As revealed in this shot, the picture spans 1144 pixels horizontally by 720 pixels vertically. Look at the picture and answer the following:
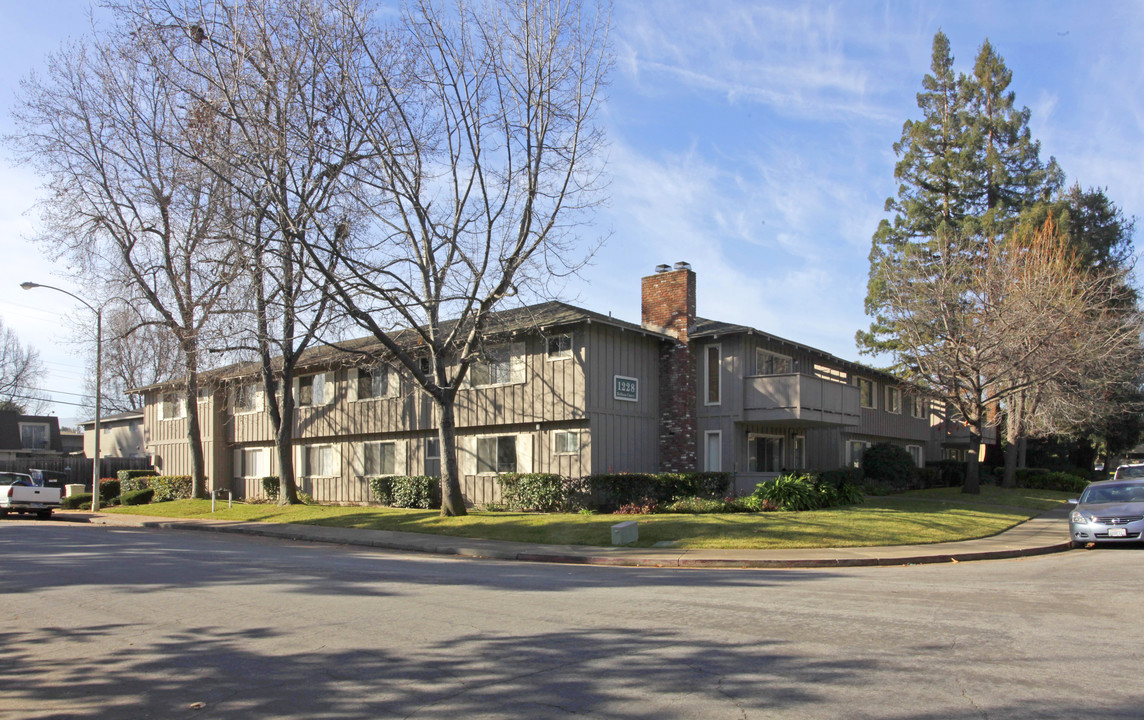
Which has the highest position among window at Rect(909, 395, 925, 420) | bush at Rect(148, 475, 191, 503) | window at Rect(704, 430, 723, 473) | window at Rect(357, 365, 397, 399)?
window at Rect(357, 365, 397, 399)

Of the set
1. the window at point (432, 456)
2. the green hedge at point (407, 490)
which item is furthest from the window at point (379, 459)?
the window at point (432, 456)

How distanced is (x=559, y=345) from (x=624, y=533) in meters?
8.66

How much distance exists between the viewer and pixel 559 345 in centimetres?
2523

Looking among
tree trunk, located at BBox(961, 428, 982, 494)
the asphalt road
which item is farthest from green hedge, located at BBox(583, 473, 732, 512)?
tree trunk, located at BBox(961, 428, 982, 494)

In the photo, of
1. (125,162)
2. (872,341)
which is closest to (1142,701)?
(125,162)

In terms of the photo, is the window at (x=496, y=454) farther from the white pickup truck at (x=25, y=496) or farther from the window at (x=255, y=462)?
the white pickup truck at (x=25, y=496)

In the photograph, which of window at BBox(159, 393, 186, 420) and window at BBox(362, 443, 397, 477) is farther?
window at BBox(159, 393, 186, 420)

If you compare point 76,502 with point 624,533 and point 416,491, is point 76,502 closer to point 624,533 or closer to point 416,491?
point 416,491

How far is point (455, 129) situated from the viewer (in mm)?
21484

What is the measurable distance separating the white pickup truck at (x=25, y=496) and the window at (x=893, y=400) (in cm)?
3361

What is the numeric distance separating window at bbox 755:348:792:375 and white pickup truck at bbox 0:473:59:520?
24352 mm

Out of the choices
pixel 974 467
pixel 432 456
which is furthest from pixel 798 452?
pixel 432 456

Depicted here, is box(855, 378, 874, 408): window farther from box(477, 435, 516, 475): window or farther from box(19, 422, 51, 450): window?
box(19, 422, 51, 450): window

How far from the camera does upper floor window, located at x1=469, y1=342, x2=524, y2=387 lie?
1040 inches
